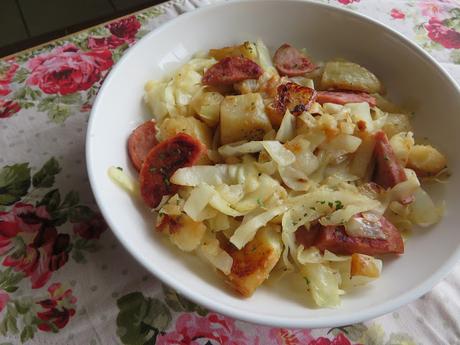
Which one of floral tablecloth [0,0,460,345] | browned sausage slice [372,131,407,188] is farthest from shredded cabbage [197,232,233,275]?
browned sausage slice [372,131,407,188]

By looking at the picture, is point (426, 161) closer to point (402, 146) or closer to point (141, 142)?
point (402, 146)

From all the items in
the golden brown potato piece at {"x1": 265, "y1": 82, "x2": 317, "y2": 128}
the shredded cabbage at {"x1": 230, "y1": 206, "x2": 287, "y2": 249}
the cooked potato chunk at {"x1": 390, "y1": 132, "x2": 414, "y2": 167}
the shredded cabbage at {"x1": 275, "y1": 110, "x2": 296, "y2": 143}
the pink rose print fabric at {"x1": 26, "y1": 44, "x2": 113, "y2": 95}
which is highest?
the golden brown potato piece at {"x1": 265, "y1": 82, "x2": 317, "y2": 128}

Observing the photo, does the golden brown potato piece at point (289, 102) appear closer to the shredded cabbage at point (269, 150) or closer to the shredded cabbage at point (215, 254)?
the shredded cabbage at point (269, 150)

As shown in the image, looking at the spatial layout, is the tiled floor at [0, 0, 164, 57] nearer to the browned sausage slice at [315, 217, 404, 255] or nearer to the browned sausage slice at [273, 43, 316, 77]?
the browned sausage slice at [273, 43, 316, 77]

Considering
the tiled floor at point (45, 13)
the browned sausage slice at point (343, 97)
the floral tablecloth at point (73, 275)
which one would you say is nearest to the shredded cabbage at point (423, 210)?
the floral tablecloth at point (73, 275)

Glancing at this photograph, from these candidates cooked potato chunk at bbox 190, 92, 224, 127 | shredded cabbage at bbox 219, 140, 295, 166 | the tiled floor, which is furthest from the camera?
the tiled floor

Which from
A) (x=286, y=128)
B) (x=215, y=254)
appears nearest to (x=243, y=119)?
(x=286, y=128)
